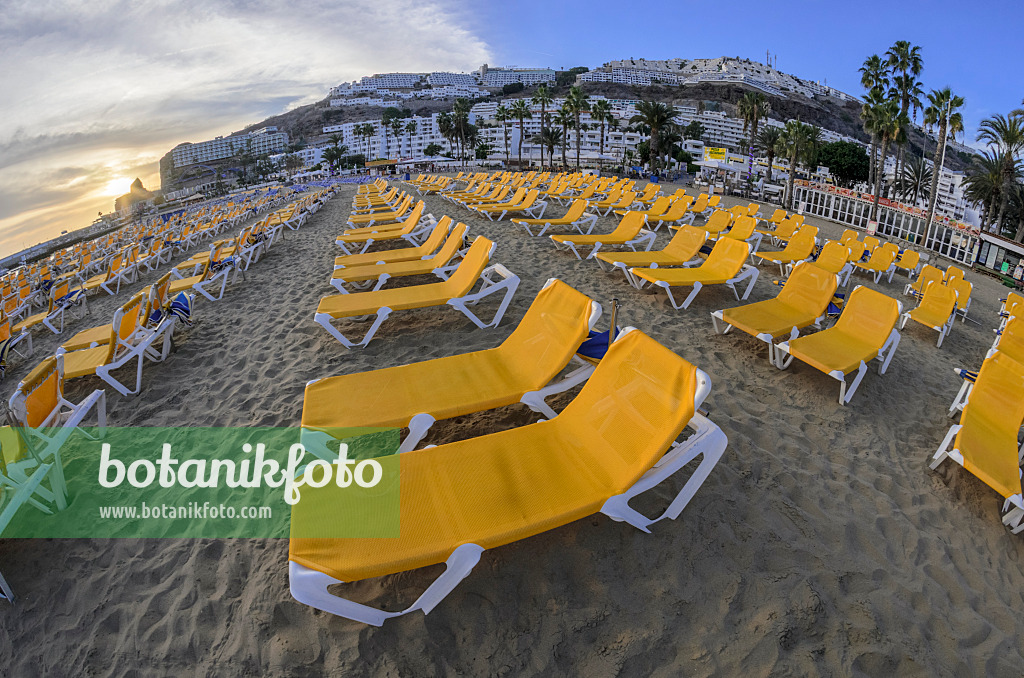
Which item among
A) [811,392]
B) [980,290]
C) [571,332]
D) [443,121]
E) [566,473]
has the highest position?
[443,121]

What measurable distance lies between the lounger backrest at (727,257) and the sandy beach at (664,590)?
2.85 meters

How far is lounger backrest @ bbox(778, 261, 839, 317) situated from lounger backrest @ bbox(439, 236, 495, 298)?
344cm

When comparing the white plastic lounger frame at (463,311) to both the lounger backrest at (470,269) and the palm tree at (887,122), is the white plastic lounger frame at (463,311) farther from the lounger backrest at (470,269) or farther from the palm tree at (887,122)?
the palm tree at (887,122)

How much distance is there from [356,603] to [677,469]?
5.31 feet

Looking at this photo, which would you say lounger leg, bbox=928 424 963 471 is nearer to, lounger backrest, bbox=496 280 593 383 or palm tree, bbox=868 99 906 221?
lounger backrest, bbox=496 280 593 383

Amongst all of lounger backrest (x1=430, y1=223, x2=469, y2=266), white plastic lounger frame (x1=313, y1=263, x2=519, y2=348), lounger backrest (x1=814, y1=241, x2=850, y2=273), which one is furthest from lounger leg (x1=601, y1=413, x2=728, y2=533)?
lounger backrest (x1=814, y1=241, x2=850, y2=273)

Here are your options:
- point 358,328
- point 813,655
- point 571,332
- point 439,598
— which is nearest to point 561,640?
point 439,598

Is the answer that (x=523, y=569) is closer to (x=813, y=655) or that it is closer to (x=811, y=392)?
(x=813, y=655)

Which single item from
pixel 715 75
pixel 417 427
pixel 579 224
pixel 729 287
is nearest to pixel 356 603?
pixel 417 427

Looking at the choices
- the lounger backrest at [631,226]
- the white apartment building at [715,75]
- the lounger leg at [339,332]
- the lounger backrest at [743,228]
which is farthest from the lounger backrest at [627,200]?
the white apartment building at [715,75]

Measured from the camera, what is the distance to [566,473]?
2.35 metres

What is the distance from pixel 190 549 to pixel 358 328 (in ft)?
9.91

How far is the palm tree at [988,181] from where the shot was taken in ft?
97.0

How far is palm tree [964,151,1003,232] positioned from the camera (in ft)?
97.0
